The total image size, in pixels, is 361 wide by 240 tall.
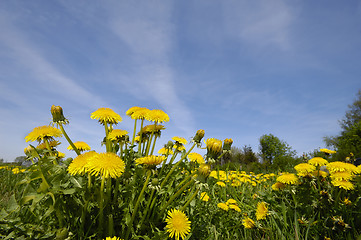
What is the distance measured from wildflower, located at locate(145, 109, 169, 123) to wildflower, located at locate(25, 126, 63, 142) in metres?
0.67

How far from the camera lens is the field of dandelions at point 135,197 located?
133cm

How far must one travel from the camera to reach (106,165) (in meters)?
1.21

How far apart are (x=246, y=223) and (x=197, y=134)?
99 cm

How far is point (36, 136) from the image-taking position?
155cm

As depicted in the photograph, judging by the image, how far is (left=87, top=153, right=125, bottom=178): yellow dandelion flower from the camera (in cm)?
120

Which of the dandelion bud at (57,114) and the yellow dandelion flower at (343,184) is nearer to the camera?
the dandelion bud at (57,114)

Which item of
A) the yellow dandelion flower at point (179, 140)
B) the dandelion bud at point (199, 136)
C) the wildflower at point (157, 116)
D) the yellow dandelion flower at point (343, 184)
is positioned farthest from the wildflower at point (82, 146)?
the yellow dandelion flower at point (343, 184)

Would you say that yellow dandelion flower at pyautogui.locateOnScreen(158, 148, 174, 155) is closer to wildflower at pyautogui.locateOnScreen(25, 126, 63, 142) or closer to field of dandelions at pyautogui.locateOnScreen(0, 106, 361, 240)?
field of dandelions at pyautogui.locateOnScreen(0, 106, 361, 240)

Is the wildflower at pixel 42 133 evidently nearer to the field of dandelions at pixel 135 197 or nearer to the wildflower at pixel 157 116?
the field of dandelions at pixel 135 197

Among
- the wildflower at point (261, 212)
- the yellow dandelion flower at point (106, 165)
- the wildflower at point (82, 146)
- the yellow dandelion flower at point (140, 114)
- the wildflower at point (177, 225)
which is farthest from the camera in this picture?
the wildflower at point (261, 212)

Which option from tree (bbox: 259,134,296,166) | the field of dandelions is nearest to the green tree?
tree (bbox: 259,134,296,166)

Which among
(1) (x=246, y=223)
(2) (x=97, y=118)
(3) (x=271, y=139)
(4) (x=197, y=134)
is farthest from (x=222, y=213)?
(3) (x=271, y=139)

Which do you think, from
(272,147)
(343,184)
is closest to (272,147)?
(272,147)

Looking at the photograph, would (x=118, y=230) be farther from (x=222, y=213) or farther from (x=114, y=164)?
(x=222, y=213)
